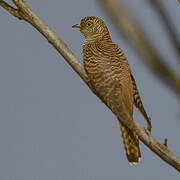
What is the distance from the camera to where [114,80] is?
4641mm

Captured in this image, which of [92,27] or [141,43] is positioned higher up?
[92,27]

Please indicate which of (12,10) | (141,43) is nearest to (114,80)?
(12,10)

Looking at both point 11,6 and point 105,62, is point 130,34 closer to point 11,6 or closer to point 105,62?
point 11,6

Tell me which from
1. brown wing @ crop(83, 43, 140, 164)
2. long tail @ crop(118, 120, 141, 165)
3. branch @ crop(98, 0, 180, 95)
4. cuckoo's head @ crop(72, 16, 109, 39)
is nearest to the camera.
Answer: branch @ crop(98, 0, 180, 95)

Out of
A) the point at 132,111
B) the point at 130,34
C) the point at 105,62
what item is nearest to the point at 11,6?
the point at 105,62

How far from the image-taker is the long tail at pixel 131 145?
15.9ft

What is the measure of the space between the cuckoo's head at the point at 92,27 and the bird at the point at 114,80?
41 centimetres

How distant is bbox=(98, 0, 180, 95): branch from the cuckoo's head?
17.6ft

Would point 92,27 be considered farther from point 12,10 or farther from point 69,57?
point 69,57

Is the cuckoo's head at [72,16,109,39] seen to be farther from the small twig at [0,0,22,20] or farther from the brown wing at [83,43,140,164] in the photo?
the small twig at [0,0,22,20]

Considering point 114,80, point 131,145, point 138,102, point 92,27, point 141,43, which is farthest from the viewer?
point 92,27

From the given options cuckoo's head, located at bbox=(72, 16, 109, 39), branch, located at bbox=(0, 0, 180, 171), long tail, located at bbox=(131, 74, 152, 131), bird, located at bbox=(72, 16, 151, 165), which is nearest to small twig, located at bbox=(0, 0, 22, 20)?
branch, located at bbox=(0, 0, 180, 171)

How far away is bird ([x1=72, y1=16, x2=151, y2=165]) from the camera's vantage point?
451 cm

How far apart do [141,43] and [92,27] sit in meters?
5.57
